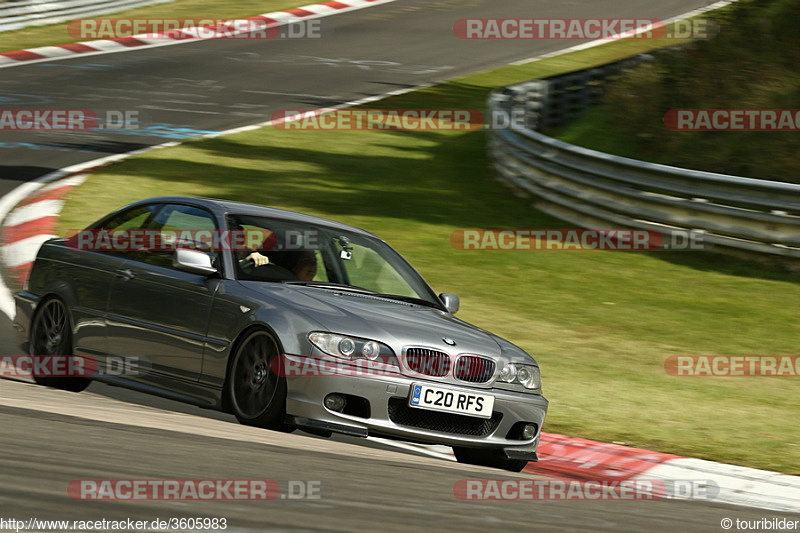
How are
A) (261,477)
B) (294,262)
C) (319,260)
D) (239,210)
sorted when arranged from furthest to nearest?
(239,210)
(319,260)
(294,262)
(261,477)

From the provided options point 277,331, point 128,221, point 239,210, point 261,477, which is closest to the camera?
point 261,477

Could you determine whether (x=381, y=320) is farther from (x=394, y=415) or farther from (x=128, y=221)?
(x=128, y=221)

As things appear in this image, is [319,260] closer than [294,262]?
No

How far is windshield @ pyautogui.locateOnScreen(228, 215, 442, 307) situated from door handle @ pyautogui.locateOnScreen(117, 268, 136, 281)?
71 centimetres

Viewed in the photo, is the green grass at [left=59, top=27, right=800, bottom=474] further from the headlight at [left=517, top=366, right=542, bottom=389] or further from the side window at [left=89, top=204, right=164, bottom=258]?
the side window at [left=89, top=204, right=164, bottom=258]

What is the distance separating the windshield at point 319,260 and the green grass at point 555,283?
144cm

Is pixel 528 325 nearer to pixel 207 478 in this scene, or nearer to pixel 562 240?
pixel 562 240

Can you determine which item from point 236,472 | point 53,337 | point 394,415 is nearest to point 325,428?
point 394,415

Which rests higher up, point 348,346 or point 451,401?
point 348,346

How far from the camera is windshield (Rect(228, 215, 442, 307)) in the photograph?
7.07 metres

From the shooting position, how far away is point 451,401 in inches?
250

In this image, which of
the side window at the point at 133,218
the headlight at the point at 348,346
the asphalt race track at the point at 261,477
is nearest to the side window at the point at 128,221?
the side window at the point at 133,218

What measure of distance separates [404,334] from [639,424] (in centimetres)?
230

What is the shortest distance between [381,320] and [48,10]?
26254 millimetres
